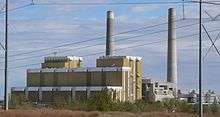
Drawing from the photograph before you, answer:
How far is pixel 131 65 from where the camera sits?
6580 inches

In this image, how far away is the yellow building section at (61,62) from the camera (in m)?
178

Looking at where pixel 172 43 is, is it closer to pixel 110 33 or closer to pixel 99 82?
pixel 110 33

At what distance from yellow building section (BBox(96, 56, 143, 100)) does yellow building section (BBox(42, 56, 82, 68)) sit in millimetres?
13773

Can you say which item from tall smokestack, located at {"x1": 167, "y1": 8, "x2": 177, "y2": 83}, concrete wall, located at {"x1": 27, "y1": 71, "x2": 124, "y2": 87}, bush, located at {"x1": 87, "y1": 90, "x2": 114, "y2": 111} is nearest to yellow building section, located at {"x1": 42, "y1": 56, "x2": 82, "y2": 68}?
concrete wall, located at {"x1": 27, "y1": 71, "x2": 124, "y2": 87}

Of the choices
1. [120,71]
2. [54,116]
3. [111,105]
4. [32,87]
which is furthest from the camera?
[32,87]

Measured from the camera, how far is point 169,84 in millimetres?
164000

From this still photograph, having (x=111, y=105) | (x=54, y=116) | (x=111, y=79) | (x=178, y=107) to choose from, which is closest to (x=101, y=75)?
(x=111, y=79)

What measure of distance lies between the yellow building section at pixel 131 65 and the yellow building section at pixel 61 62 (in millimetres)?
13773

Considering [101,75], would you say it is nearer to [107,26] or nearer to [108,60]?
Answer: [108,60]

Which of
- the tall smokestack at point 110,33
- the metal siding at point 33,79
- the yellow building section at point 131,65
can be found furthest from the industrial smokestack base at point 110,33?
the metal siding at point 33,79

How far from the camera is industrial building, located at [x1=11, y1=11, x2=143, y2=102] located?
521 ft

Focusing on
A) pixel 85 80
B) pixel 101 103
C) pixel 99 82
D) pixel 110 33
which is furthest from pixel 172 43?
pixel 101 103

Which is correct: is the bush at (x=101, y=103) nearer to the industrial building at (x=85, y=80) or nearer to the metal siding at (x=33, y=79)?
the industrial building at (x=85, y=80)

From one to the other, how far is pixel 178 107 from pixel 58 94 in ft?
224
